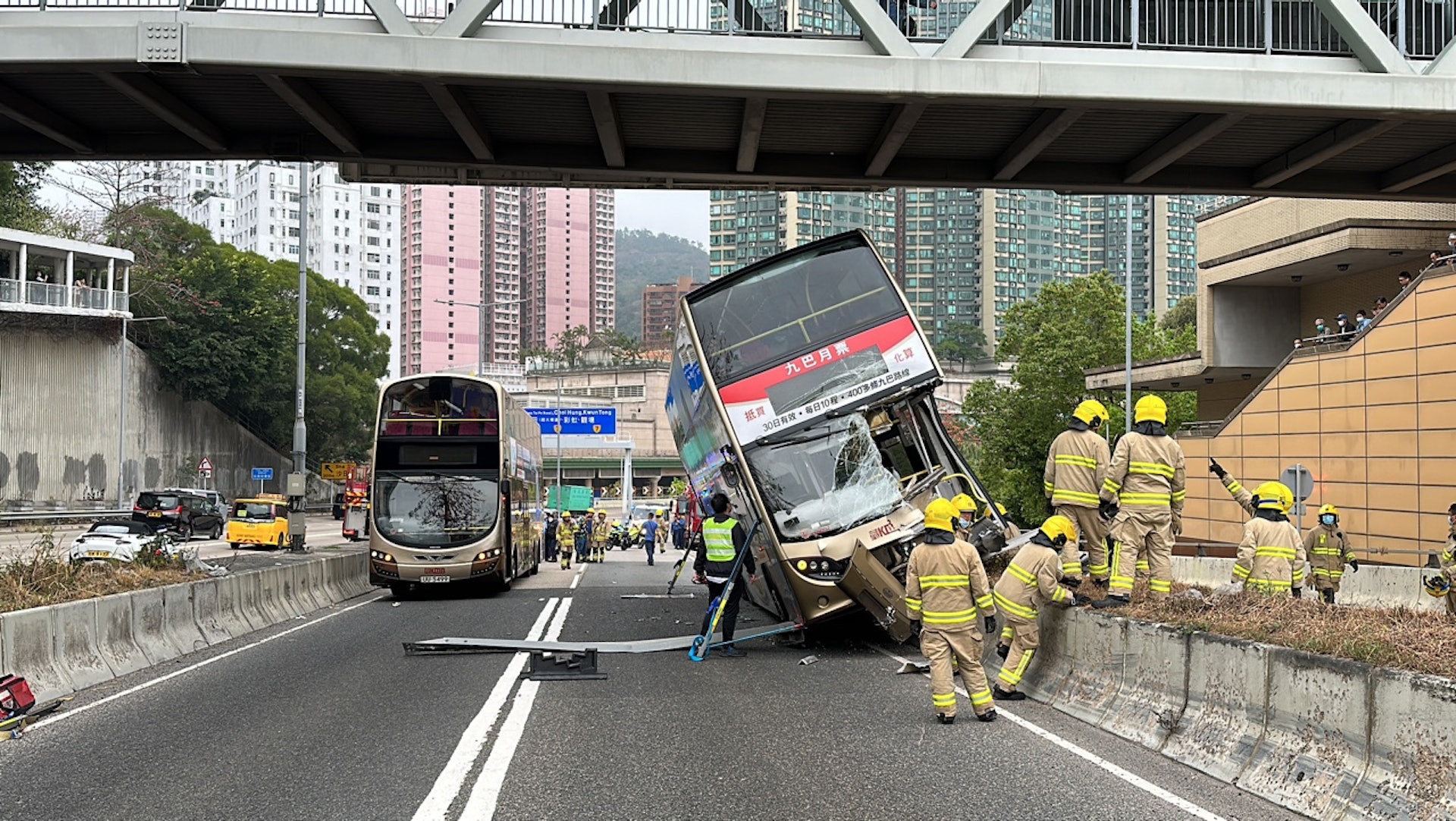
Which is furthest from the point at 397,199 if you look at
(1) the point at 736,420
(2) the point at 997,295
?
(1) the point at 736,420

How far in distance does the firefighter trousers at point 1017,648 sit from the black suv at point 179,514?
121 ft

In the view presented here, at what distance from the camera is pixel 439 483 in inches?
915

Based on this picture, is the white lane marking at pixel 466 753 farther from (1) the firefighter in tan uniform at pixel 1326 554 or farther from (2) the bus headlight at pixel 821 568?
(1) the firefighter in tan uniform at pixel 1326 554

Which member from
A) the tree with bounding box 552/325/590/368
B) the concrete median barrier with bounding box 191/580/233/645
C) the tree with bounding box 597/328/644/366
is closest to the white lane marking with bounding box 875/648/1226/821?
the concrete median barrier with bounding box 191/580/233/645

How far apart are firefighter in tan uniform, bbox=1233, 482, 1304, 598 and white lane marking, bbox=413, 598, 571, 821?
7.22 m

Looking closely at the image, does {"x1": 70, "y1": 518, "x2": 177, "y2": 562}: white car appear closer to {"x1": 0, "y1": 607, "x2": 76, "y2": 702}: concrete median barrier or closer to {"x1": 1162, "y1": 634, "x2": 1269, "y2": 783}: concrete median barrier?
{"x1": 0, "y1": 607, "x2": 76, "y2": 702}: concrete median barrier

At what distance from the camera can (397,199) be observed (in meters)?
156

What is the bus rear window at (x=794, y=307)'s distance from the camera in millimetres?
14867

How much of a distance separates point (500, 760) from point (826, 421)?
23.6 feet

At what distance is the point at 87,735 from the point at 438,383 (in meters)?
14.2

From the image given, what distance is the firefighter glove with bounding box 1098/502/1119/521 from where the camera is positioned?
11.7 m

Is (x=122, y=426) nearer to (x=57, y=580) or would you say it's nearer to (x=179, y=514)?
(x=179, y=514)

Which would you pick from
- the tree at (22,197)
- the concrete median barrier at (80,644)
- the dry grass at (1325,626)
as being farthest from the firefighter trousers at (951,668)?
the tree at (22,197)

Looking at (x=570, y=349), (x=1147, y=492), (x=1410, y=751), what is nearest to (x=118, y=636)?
(x=1147, y=492)
